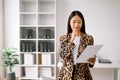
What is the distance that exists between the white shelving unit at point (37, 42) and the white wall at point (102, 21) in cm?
21

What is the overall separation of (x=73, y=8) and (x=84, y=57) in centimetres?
223

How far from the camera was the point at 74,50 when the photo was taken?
5.82ft

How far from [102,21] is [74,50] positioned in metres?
2.23

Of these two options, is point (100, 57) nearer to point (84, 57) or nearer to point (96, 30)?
point (96, 30)

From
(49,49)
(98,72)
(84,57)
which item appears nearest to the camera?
(84,57)

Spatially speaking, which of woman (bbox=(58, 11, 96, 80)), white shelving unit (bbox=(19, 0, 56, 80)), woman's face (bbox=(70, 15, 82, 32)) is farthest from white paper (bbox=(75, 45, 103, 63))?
white shelving unit (bbox=(19, 0, 56, 80))

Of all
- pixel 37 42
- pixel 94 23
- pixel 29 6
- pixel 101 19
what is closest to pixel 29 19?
pixel 29 6

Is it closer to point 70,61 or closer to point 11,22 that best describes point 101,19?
point 11,22

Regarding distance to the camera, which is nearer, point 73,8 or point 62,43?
point 62,43

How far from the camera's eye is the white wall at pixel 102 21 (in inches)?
150

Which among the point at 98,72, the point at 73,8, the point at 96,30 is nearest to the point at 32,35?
the point at 73,8

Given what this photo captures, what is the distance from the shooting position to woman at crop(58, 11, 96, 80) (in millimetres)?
1782

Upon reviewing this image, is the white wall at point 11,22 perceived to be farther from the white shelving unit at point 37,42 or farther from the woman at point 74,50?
the woman at point 74,50

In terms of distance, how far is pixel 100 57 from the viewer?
386 cm
